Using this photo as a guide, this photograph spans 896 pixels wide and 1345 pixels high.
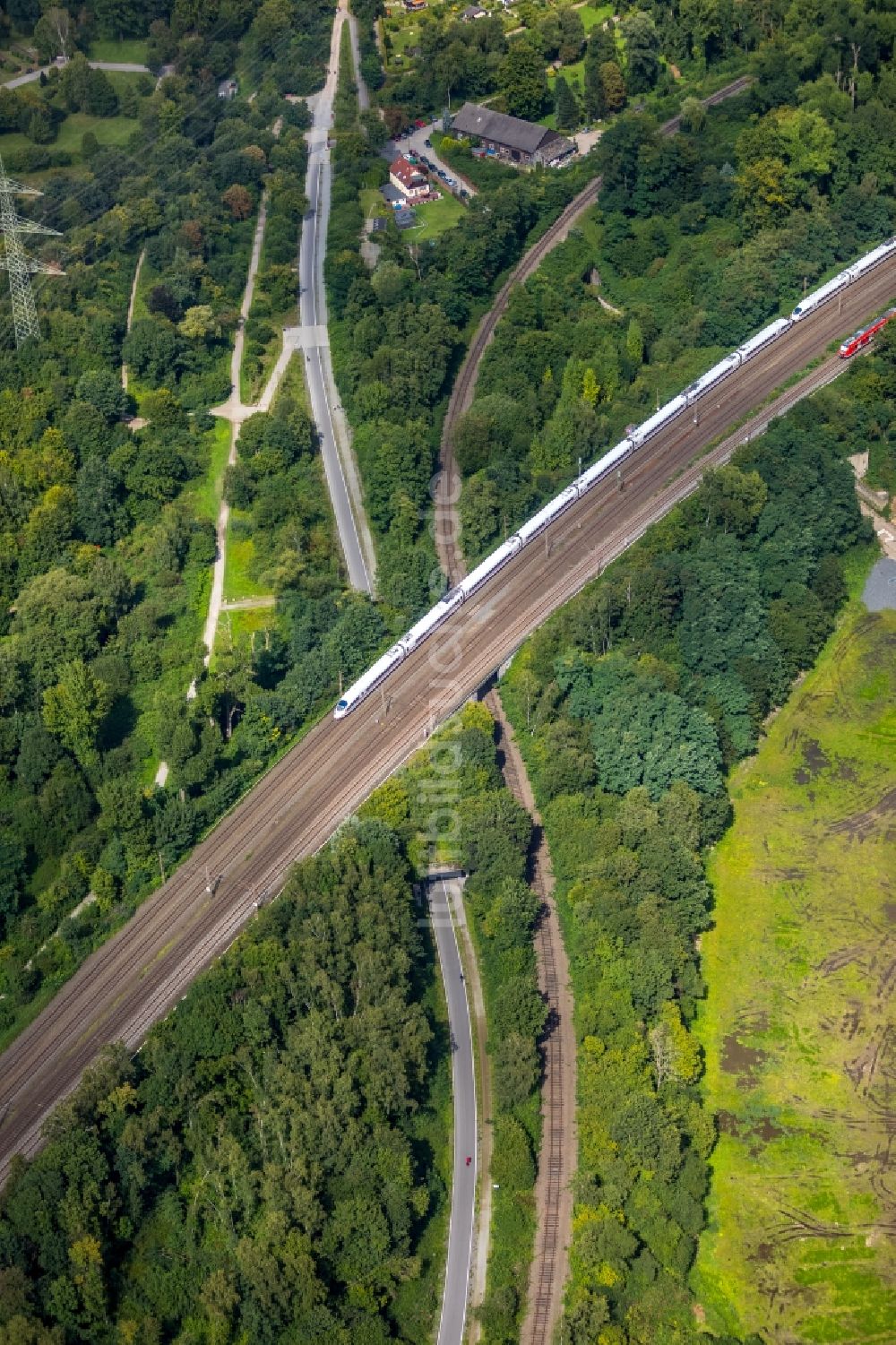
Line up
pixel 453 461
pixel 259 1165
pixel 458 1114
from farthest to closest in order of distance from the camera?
pixel 453 461, pixel 458 1114, pixel 259 1165

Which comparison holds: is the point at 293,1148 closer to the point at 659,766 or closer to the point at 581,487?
the point at 659,766

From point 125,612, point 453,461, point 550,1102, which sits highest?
point 453,461

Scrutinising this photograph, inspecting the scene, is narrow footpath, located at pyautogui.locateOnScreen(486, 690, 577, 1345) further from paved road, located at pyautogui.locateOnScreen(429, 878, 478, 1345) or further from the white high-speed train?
the white high-speed train

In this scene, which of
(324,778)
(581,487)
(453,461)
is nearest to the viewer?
(324,778)

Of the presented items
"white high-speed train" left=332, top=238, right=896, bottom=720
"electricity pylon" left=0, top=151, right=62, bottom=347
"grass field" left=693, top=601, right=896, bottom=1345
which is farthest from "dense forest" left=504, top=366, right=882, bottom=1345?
"electricity pylon" left=0, top=151, right=62, bottom=347

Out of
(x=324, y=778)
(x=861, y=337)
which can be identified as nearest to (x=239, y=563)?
(x=324, y=778)

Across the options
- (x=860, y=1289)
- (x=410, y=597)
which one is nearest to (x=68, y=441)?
(x=410, y=597)

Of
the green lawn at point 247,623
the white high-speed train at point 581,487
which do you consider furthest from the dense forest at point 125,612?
the white high-speed train at point 581,487
